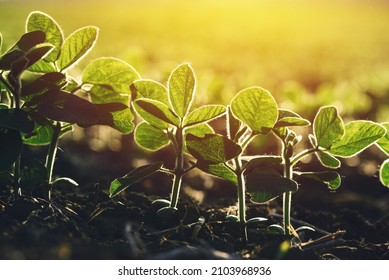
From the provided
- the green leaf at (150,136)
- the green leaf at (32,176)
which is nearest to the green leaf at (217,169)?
the green leaf at (150,136)

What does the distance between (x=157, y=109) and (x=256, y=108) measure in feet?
1.09

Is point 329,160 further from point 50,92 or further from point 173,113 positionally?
point 50,92

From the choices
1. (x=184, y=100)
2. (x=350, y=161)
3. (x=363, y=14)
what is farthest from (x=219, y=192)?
(x=363, y=14)

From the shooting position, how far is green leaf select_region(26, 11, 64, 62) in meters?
2.19

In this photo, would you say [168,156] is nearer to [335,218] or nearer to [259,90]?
[335,218]

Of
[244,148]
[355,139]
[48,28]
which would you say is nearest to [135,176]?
[244,148]

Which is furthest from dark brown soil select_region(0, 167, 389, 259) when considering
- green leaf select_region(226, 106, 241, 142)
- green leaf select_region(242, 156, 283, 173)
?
green leaf select_region(226, 106, 241, 142)

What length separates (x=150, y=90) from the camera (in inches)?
86.2

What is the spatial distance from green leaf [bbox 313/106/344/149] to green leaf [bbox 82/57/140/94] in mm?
685

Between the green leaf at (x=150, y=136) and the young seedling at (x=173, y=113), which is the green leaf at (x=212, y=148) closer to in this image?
the young seedling at (x=173, y=113)

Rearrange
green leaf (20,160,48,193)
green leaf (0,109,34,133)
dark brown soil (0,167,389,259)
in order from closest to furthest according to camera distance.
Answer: dark brown soil (0,167,389,259), green leaf (0,109,34,133), green leaf (20,160,48,193)

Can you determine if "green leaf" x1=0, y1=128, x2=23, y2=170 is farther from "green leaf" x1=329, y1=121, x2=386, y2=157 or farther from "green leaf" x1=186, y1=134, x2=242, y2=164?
"green leaf" x1=329, y1=121, x2=386, y2=157

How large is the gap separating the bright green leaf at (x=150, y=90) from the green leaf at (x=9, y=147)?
0.43 metres

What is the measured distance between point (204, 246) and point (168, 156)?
2394 millimetres
